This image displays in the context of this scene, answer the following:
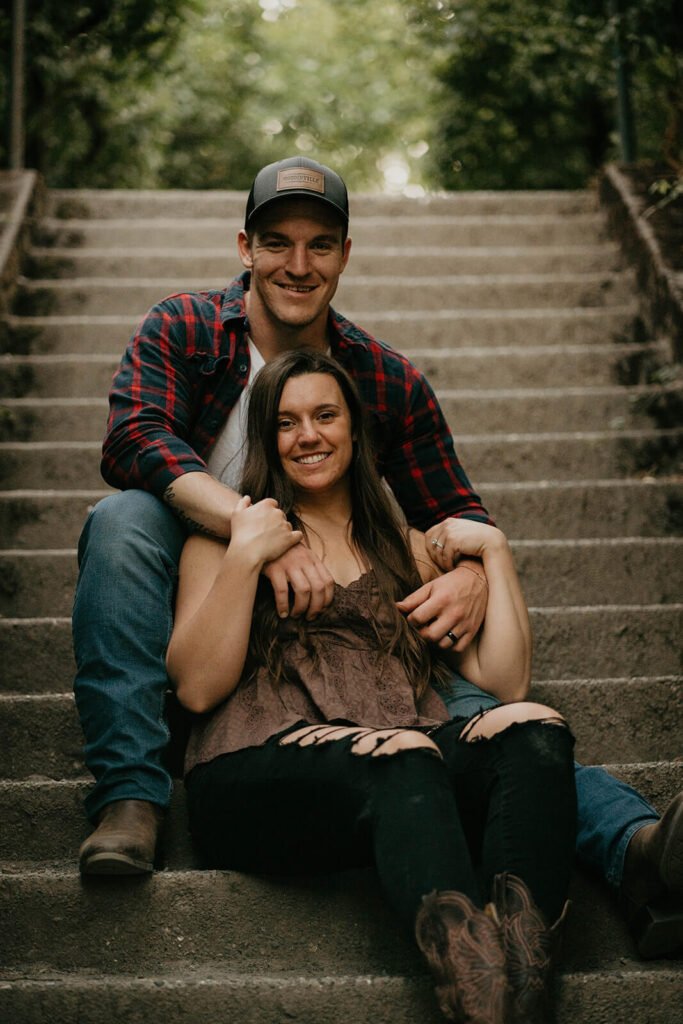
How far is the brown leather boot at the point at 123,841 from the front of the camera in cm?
179

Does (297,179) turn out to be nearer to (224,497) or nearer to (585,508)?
(224,497)

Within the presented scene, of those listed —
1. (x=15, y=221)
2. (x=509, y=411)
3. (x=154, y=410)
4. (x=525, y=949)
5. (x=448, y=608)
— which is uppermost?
(x=15, y=221)

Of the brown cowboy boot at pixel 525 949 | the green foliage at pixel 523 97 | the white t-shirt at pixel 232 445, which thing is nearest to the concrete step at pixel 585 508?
the white t-shirt at pixel 232 445

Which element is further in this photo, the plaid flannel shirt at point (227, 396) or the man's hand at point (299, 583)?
the plaid flannel shirt at point (227, 396)

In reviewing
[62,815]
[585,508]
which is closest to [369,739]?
[62,815]

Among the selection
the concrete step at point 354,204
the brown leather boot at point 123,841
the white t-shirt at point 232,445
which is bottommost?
the brown leather boot at point 123,841

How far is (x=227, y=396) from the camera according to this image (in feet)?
8.05

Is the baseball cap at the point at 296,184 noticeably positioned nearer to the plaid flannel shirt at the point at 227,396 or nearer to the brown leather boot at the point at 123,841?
the plaid flannel shirt at the point at 227,396

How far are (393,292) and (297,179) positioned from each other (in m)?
2.09

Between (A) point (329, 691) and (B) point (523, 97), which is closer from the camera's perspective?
(A) point (329, 691)

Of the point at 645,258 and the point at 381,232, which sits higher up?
the point at 381,232

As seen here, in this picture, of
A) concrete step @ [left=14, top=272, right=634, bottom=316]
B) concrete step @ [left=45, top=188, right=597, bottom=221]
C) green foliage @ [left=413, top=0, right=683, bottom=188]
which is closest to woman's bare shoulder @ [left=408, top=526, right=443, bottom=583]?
concrete step @ [left=14, top=272, right=634, bottom=316]

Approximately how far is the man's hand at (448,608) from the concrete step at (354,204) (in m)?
3.39

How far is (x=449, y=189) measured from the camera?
24.9ft
